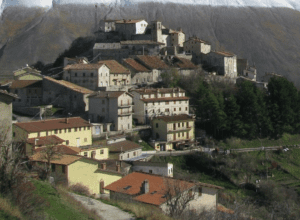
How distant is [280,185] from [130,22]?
3164 centimetres

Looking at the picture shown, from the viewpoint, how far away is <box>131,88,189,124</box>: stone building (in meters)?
44.4

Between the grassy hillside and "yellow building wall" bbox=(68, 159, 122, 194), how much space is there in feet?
136

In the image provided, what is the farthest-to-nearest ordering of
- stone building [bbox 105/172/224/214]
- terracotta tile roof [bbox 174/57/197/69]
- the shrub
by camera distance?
1. terracotta tile roof [bbox 174/57/197/69]
2. stone building [bbox 105/172/224/214]
3. the shrub

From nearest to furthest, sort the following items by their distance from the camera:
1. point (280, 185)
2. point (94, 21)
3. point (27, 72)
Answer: point (280, 185)
point (27, 72)
point (94, 21)

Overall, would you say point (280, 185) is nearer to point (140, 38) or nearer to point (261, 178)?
point (261, 178)

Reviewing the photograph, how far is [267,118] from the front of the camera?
4788 centimetres

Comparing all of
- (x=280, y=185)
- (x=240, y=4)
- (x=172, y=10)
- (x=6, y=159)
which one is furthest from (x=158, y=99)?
(x=240, y=4)

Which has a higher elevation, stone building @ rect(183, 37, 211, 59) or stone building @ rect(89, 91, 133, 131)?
stone building @ rect(183, 37, 211, 59)

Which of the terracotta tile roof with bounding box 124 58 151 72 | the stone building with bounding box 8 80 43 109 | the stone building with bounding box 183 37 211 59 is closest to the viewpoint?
the stone building with bounding box 8 80 43 109

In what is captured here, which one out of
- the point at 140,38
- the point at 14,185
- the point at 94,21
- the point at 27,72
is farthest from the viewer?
the point at 94,21

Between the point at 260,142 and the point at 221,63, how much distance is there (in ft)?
48.2

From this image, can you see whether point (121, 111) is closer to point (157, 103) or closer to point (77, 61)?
point (157, 103)

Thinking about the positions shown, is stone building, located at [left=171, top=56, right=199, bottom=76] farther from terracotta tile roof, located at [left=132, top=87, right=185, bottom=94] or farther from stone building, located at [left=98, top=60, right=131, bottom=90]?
stone building, located at [left=98, top=60, right=131, bottom=90]

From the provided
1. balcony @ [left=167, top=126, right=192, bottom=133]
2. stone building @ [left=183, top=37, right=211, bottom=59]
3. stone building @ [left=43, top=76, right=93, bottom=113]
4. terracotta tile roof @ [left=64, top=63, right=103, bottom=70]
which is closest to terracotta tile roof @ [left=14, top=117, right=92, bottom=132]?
stone building @ [left=43, top=76, right=93, bottom=113]
